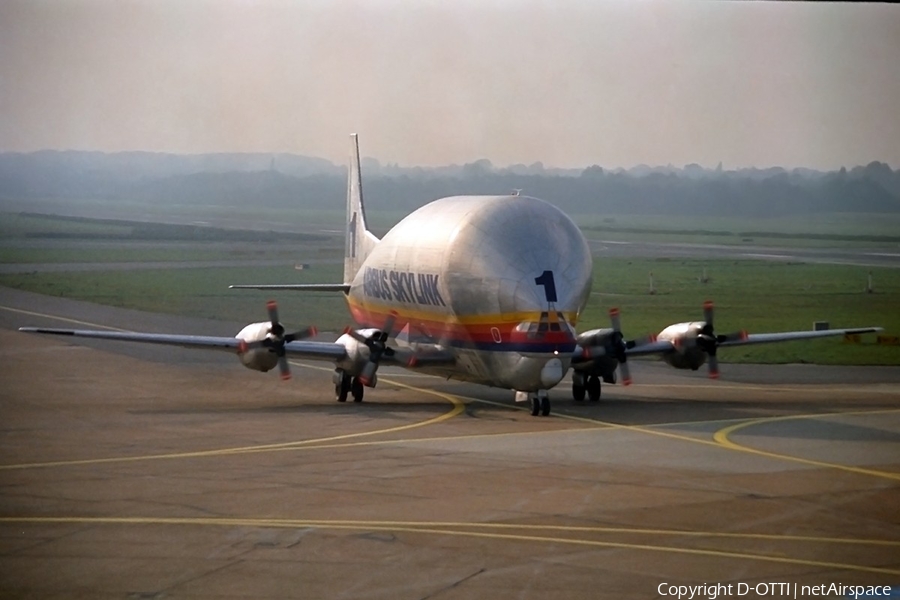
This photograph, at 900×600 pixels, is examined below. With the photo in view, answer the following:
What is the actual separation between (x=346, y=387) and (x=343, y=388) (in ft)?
0.25

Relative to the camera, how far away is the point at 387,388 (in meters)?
33.5

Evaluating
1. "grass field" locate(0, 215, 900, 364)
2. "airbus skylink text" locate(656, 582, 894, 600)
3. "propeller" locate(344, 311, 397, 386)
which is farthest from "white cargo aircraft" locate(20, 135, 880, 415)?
"airbus skylink text" locate(656, 582, 894, 600)

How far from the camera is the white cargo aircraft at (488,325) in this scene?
2697cm

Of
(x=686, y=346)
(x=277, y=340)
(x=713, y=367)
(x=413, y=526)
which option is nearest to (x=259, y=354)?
(x=277, y=340)

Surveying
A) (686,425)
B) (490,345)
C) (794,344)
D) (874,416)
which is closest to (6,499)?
(490,345)

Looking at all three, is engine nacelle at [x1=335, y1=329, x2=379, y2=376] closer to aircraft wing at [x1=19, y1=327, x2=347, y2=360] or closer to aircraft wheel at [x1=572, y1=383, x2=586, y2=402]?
aircraft wing at [x1=19, y1=327, x2=347, y2=360]

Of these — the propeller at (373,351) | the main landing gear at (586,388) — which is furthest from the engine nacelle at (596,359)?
the propeller at (373,351)

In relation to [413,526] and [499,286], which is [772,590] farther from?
[499,286]

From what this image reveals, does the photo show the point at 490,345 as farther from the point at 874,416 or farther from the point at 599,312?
the point at 599,312

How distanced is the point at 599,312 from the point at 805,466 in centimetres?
2841

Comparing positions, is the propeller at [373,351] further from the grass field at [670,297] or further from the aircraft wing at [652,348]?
the grass field at [670,297]

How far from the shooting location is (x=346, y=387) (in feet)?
98.9

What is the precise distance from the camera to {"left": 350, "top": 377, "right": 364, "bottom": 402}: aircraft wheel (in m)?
30.1

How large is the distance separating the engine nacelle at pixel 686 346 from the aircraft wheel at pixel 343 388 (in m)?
7.88
